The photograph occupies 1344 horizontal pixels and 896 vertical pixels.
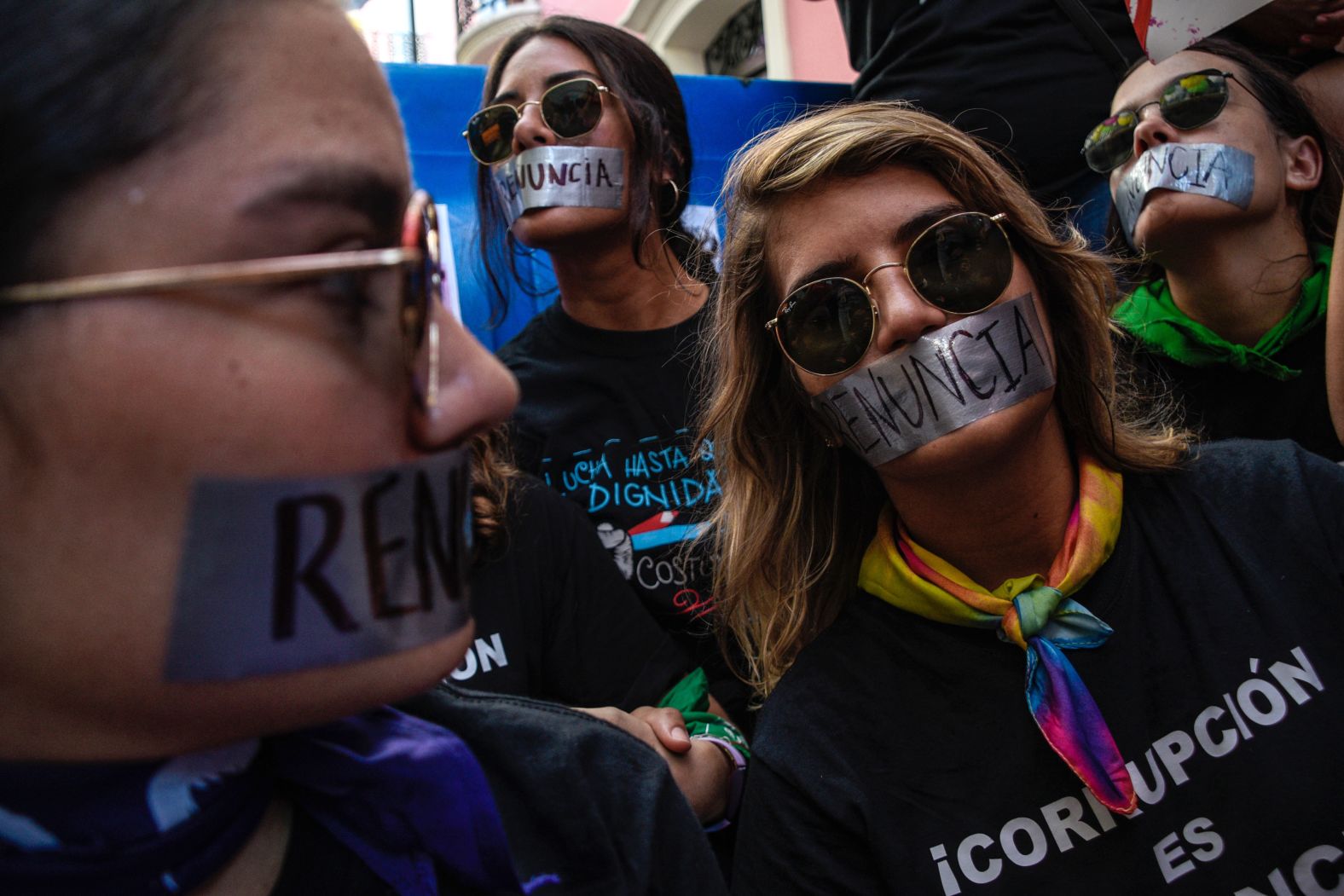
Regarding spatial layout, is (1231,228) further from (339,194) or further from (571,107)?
(339,194)

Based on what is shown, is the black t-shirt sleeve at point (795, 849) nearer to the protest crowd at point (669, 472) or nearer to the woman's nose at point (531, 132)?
the protest crowd at point (669, 472)

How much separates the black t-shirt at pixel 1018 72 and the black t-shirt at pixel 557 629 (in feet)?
6.00

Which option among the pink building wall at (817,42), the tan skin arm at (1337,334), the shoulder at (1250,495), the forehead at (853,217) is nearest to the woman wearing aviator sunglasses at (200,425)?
the forehead at (853,217)

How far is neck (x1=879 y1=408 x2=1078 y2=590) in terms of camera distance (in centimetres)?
175

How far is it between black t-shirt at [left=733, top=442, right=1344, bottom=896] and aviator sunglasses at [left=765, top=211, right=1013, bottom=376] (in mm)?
515

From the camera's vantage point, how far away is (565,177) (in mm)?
2861

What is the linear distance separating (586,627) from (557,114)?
5.42 ft

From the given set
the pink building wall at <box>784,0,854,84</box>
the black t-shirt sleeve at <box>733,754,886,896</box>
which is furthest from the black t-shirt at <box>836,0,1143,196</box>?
the pink building wall at <box>784,0,854,84</box>

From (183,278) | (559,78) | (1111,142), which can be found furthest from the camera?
(559,78)

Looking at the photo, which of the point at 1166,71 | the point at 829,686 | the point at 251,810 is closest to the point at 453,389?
the point at 251,810

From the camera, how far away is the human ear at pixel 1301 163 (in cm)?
261

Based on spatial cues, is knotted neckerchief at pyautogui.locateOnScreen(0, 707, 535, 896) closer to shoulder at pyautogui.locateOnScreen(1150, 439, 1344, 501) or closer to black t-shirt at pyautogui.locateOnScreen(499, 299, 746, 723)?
black t-shirt at pyautogui.locateOnScreen(499, 299, 746, 723)

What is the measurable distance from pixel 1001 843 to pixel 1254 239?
6.24 ft

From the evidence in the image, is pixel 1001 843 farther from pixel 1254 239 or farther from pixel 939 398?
pixel 1254 239
